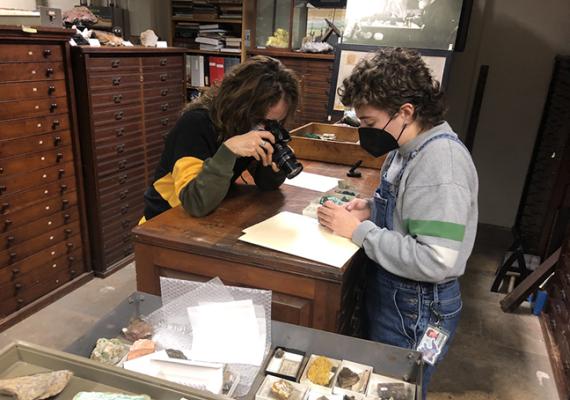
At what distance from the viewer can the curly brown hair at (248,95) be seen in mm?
1448

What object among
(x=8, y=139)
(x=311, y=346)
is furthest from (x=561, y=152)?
(x=8, y=139)

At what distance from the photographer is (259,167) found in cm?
165

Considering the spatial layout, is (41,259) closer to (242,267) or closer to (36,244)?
(36,244)

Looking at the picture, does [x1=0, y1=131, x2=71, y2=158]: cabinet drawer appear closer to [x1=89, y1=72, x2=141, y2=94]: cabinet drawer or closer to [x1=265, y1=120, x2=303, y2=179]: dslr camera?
[x1=89, y1=72, x2=141, y2=94]: cabinet drawer

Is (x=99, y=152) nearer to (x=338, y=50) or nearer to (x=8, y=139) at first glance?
(x=8, y=139)

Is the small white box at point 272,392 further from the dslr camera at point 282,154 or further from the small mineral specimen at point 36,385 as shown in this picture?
the dslr camera at point 282,154

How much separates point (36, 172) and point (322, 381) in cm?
205

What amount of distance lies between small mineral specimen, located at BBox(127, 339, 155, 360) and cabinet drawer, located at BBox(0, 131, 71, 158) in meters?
1.68

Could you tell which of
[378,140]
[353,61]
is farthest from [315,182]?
[353,61]

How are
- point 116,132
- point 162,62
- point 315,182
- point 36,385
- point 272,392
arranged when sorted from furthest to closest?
1. point 162,62
2. point 116,132
3. point 315,182
4. point 272,392
5. point 36,385

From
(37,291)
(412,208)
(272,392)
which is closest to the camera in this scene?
(272,392)

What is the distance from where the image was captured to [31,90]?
2215 mm

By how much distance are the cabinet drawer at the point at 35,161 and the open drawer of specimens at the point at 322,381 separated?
1.86m

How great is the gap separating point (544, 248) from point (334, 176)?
1.68m
